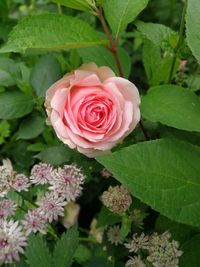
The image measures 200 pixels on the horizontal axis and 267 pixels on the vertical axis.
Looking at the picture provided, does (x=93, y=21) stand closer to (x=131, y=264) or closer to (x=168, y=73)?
(x=168, y=73)

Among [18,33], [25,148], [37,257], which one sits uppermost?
[18,33]

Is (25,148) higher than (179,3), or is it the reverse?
(179,3)

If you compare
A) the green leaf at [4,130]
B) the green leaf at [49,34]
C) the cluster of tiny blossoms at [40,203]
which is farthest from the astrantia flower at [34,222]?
the green leaf at [4,130]

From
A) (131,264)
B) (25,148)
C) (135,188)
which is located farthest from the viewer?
(25,148)

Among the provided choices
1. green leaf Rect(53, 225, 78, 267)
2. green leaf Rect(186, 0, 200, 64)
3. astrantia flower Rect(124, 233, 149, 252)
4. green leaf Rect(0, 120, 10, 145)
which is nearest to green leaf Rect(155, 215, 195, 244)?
astrantia flower Rect(124, 233, 149, 252)

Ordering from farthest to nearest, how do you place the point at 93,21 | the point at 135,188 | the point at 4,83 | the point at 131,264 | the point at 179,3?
1. the point at 179,3
2. the point at 93,21
3. the point at 4,83
4. the point at 131,264
5. the point at 135,188

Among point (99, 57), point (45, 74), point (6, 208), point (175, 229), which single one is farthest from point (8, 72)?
point (175, 229)

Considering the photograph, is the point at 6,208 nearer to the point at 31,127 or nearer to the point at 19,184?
the point at 19,184

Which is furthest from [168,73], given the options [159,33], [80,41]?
[80,41]
